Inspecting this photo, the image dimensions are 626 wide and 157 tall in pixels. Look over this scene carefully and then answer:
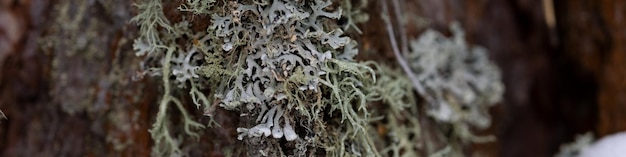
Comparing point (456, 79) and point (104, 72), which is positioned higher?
point (456, 79)

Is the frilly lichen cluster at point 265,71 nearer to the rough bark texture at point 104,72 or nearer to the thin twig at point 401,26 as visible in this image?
the rough bark texture at point 104,72

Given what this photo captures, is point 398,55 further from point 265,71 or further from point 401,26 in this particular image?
point 265,71

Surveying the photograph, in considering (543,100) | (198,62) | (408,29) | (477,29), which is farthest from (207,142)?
Answer: (543,100)

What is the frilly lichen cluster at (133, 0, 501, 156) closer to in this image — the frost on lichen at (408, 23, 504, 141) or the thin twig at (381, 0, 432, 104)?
the thin twig at (381, 0, 432, 104)

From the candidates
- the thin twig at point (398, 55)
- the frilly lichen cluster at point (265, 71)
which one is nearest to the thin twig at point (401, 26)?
the thin twig at point (398, 55)

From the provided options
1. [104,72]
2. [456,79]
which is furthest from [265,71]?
[456,79]

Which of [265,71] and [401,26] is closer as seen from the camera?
[265,71]

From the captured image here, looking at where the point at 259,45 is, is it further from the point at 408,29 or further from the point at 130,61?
the point at 408,29
